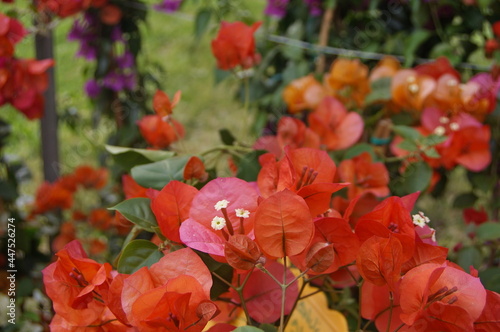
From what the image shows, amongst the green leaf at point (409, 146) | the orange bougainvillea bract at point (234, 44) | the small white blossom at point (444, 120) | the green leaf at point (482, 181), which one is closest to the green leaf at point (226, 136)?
the orange bougainvillea bract at point (234, 44)

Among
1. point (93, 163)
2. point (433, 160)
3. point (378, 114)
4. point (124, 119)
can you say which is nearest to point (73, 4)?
point (124, 119)

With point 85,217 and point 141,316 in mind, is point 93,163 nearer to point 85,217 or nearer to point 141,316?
point 85,217

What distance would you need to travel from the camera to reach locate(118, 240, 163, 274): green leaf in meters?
0.46

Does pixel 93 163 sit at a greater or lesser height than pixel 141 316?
lesser

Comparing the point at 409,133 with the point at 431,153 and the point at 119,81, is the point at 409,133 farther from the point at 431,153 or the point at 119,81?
the point at 119,81

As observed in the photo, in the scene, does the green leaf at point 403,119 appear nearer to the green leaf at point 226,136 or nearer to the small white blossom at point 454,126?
the small white blossom at point 454,126

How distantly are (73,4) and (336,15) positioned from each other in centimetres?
60

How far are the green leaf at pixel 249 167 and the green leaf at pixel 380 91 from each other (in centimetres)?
38

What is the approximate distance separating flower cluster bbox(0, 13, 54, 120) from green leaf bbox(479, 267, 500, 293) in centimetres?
73

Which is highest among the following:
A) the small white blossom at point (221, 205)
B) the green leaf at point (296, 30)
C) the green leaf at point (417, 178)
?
the small white blossom at point (221, 205)

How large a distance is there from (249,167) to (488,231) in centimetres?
35

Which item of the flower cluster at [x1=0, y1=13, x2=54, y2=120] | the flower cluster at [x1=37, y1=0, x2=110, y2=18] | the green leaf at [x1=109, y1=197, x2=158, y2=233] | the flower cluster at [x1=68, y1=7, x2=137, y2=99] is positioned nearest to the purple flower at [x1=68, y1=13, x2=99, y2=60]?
the flower cluster at [x1=68, y1=7, x2=137, y2=99]

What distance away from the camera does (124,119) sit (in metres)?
1.44

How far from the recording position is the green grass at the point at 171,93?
243cm
